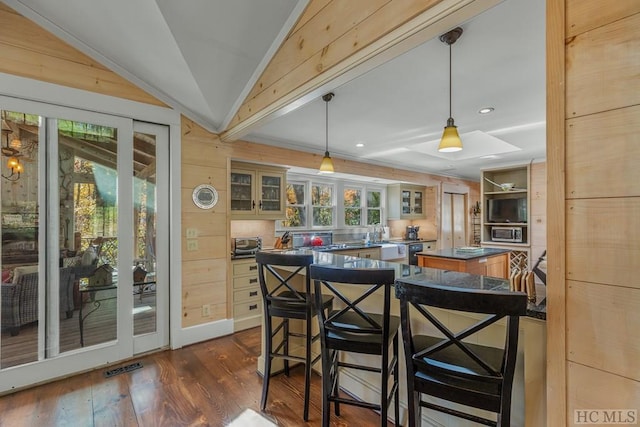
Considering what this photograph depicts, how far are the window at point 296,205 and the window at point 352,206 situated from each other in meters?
1.01

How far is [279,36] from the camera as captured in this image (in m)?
2.15

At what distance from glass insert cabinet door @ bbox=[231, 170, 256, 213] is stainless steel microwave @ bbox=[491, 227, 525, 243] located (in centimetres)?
395

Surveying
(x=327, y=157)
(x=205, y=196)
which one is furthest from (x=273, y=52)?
(x=205, y=196)

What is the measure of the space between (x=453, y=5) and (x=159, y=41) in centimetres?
202

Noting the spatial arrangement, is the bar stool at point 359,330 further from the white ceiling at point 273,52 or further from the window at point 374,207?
the window at point 374,207

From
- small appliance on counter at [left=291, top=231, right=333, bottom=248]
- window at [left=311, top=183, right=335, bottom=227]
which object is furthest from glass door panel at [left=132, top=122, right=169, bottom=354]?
window at [left=311, top=183, right=335, bottom=227]

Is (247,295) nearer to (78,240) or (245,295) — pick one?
(245,295)

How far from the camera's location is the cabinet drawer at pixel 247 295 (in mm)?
3537

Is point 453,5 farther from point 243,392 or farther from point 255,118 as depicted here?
point 243,392

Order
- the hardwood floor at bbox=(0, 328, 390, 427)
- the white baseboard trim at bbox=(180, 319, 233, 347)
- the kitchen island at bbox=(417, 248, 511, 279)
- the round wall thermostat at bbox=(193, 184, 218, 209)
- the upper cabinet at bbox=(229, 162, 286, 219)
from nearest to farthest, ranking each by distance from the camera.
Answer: the hardwood floor at bbox=(0, 328, 390, 427) → the white baseboard trim at bbox=(180, 319, 233, 347) → the round wall thermostat at bbox=(193, 184, 218, 209) → the kitchen island at bbox=(417, 248, 511, 279) → the upper cabinet at bbox=(229, 162, 286, 219)

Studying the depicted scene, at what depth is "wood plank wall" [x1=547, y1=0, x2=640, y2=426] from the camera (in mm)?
851

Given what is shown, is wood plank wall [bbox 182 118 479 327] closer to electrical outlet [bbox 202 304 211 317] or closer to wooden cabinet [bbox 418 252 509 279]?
electrical outlet [bbox 202 304 211 317]

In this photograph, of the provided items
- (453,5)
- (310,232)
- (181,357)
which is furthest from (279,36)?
(310,232)

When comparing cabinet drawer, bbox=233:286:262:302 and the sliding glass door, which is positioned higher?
the sliding glass door
